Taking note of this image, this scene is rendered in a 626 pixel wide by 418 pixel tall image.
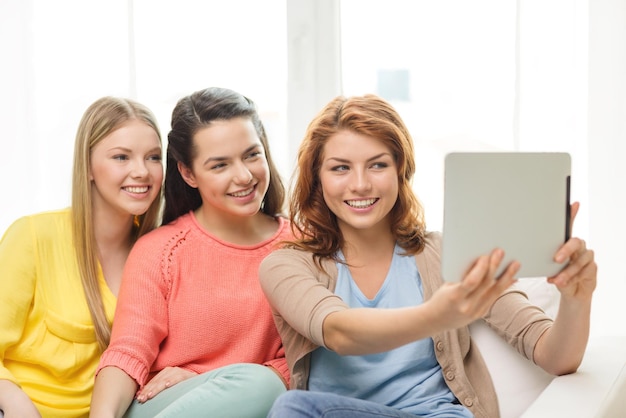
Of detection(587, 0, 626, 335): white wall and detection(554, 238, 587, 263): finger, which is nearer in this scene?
detection(554, 238, 587, 263): finger

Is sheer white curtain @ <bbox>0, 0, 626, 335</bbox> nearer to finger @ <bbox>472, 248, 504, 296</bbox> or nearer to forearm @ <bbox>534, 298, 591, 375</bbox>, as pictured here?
forearm @ <bbox>534, 298, 591, 375</bbox>

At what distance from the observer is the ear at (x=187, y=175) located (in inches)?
81.1

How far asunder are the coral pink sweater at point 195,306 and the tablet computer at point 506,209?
738 millimetres

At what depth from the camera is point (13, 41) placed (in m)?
A: 2.87

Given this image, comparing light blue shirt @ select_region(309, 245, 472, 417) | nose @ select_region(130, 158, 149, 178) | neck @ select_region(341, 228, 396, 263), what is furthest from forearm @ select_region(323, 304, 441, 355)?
nose @ select_region(130, 158, 149, 178)

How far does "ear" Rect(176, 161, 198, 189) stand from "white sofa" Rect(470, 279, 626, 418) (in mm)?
752

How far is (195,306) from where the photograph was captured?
1966 millimetres

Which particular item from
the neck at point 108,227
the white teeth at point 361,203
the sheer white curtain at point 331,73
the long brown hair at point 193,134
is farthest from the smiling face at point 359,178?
the sheer white curtain at point 331,73

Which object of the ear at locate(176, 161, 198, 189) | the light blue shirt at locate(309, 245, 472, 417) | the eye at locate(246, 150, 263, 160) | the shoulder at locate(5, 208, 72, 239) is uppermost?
the eye at locate(246, 150, 263, 160)

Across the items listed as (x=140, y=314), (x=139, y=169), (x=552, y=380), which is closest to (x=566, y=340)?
(x=552, y=380)

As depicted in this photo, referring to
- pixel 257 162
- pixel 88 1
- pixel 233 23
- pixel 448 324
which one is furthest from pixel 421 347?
pixel 88 1

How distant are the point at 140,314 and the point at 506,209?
93 cm

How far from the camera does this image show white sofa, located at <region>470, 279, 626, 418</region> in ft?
4.83

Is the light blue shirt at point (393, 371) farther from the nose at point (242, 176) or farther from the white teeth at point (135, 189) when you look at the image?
the white teeth at point (135, 189)
